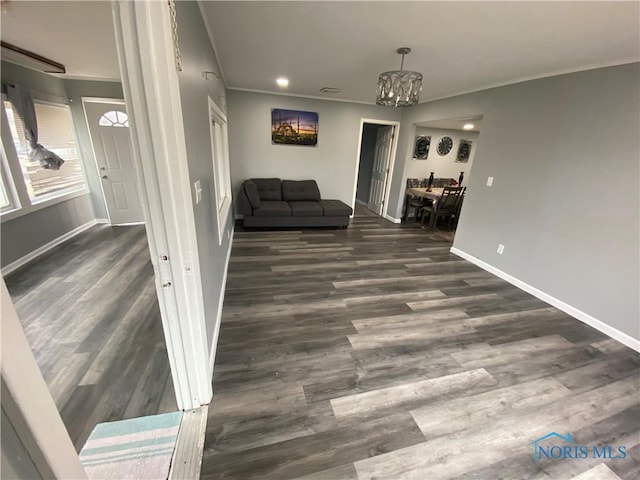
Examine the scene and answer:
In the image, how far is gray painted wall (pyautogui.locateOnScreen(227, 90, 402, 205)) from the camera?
15.5 feet

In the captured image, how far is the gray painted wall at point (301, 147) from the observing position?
15.5 ft

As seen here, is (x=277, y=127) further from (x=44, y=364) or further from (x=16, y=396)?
(x=16, y=396)

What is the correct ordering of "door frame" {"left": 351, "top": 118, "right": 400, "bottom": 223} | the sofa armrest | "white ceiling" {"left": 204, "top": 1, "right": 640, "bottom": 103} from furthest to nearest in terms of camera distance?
"door frame" {"left": 351, "top": 118, "right": 400, "bottom": 223}, the sofa armrest, "white ceiling" {"left": 204, "top": 1, "right": 640, "bottom": 103}

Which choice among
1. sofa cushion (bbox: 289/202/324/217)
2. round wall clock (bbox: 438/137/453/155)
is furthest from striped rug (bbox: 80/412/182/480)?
round wall clock (bbox: 438/137/453/155)

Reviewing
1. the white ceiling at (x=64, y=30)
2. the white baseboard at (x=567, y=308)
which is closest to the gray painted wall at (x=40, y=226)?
the white ceiling at (x=64, y=30)

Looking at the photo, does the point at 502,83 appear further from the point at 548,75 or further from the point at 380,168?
the point at 380,168

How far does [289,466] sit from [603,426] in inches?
76.1

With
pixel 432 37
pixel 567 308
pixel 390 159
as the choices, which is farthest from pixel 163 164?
pixel 390 159

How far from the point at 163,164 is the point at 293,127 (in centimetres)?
432

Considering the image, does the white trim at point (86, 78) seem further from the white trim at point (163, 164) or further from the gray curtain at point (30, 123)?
the white trim at point (163, 164)

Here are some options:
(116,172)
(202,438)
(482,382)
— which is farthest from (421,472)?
(116,172)

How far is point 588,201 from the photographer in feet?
8.48

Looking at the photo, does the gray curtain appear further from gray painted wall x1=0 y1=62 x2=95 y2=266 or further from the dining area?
the dining area

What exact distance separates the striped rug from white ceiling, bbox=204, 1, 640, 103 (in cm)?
270
